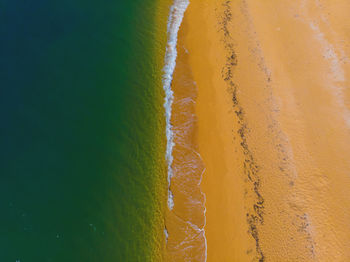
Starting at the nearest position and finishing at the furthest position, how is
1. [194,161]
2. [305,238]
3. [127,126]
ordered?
1. [305,238]
2. [194,161]
3. [127,126]

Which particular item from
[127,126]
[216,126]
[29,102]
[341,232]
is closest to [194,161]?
[216,126]

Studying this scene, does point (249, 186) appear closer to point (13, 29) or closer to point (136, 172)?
point (136, 172)

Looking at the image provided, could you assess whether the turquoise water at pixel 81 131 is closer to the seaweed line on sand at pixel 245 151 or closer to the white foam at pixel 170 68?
the white foam at pixel 170 68

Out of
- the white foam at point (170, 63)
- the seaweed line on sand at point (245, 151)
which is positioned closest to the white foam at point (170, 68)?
the white foam at point (170, 63)

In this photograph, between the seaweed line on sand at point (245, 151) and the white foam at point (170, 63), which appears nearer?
the seaweed line on sand at point (245, 151)

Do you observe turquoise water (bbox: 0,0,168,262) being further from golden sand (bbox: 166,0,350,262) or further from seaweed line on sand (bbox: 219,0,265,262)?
seaweed line on sand (bbox: 219,0,265,262)
